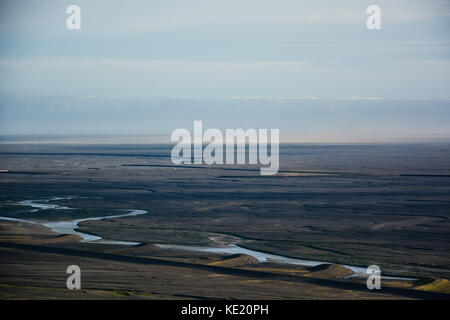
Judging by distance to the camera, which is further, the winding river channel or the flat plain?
the winding river channel

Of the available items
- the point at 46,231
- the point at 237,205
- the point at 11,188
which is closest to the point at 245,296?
the point at 46,231

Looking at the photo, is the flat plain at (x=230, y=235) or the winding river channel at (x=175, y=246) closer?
the flat plain at (x=230, y=235)

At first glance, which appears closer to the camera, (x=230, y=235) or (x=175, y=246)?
(x=175, y=246)

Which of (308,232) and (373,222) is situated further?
(373,222)

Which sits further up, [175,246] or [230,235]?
[230,235]
